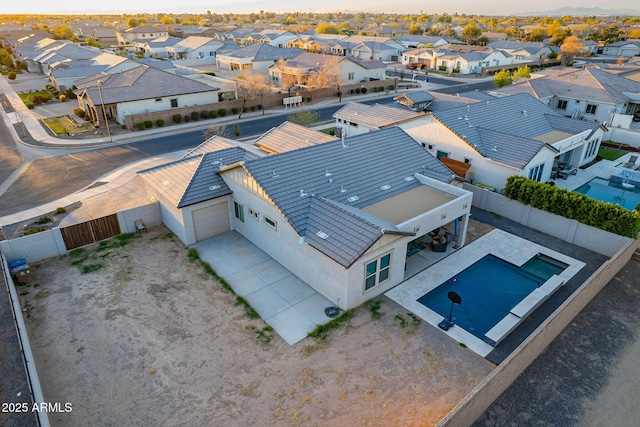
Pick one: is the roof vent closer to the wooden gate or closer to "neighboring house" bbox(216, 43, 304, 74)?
the wooden gate

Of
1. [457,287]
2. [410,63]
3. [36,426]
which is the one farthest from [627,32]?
[36,426]

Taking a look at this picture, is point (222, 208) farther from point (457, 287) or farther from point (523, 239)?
point (523, 239)

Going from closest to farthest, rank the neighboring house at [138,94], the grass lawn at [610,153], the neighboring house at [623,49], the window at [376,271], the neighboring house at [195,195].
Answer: the window at [376,271], the neighboring house at [195,195], the grass lawn at [610,153], the neighboring house at [138,94], the neighboring house at [623,49]

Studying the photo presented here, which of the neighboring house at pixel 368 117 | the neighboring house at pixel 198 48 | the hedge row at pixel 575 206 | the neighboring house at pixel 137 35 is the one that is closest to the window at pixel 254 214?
the hedge row at pixel 575 206

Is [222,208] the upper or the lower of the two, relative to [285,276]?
upper

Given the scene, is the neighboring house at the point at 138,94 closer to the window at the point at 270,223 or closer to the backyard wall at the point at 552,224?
the window at the point at 270,223

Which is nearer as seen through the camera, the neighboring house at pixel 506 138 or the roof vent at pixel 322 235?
the roof vent at pixel 322 235

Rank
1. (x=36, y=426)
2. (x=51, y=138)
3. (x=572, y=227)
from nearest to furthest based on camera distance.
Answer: (x=36, y=426) → (x=572, y=227) → (x=51, y=138)

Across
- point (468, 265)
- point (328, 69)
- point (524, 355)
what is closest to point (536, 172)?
point (468, 265)
